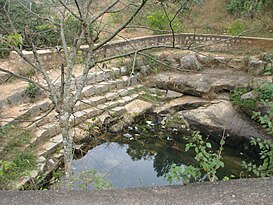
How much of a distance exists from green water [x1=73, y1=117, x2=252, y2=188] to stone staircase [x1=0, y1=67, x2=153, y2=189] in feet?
1.41

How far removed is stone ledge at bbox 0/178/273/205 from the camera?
1.57 metres

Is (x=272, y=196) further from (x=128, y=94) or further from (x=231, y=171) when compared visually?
(x=128, y=94)

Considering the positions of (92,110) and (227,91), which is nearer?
(92,110)

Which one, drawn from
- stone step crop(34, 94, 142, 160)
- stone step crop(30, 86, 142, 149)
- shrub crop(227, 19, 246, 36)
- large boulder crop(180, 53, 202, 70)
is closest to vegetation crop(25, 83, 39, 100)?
stone step crop(30, 86, 142, 149)

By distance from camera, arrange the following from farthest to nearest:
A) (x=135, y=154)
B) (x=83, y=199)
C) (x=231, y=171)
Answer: (x=135, y=154)
(x=231, y=171)
(x=83, y=199)

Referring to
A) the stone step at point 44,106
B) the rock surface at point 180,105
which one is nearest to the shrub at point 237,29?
the rock surface at point 180,105

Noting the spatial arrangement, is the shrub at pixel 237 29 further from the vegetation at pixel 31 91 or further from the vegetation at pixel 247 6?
the vegetation at pixel 31 91

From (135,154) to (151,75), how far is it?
302 cm

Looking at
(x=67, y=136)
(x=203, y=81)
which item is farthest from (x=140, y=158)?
(x=67, y=136)

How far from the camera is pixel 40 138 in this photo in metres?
5.21

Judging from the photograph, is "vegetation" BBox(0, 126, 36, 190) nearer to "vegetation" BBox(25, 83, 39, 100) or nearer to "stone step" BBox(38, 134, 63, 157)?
"stone step" BBox(38, 134, 63, 157)

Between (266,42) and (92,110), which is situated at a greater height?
(266,42)

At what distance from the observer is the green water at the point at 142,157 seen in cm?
533

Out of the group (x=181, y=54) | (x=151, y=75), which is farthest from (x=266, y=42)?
(x=151, y=75)
